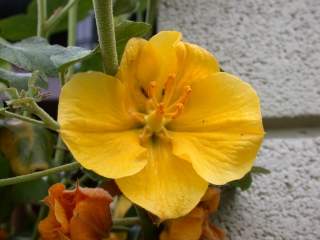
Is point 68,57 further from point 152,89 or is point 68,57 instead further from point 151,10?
point 151,10

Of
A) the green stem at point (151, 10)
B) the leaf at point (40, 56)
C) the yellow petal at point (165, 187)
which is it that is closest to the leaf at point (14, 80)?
the leaf at point (40, 56)

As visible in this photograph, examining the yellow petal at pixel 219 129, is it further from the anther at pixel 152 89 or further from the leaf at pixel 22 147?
the leaf at pixel 22 147

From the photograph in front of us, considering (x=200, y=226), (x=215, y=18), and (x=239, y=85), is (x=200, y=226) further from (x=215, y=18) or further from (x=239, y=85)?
(x=215, y=18)

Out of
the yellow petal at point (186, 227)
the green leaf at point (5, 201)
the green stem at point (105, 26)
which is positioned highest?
the green stem at point (105, 26)

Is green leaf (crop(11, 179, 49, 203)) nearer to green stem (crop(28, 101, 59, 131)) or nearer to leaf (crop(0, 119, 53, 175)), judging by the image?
leaf (crop(0, 119, 53, 175))

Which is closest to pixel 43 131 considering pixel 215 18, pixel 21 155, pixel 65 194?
pixel 21 155
